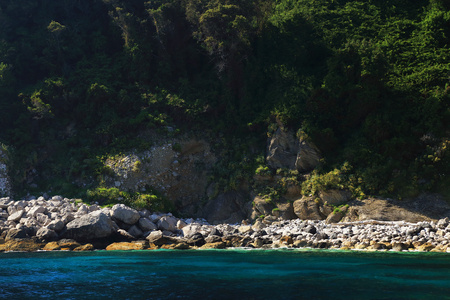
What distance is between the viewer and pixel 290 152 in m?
25.0

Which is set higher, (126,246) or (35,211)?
(35,211)

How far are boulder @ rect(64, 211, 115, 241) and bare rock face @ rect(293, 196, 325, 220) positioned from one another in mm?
10525

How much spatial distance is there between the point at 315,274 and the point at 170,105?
809 inches

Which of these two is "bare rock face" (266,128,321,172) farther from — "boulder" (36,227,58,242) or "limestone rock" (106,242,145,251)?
"boulder" (36,227,58,242)

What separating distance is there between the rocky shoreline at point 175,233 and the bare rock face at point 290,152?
3.77m

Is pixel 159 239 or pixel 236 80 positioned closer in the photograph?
pixel 159 239

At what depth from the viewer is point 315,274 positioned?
1133 cm

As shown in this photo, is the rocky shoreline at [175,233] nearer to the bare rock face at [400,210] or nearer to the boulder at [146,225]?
the boulder at [146,225]

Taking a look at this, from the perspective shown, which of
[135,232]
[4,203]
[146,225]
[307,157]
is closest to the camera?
[135,232]

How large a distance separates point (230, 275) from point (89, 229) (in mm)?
10377

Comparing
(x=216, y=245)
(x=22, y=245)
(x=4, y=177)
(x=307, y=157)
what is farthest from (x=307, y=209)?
(x=4, y=177)

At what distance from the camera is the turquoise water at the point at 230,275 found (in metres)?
9.20

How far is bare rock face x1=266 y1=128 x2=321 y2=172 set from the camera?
24.0 m

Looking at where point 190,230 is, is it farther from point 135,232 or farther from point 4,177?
point 4,177
